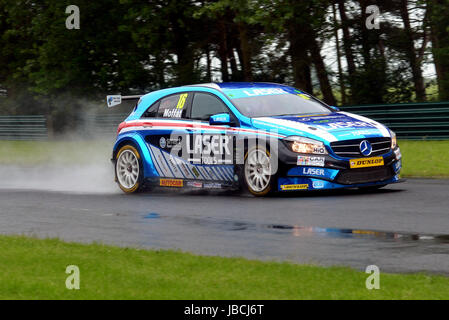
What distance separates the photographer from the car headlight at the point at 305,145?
12.6 metres

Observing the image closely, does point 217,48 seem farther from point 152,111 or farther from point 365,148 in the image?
point 365,148

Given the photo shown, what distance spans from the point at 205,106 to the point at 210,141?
77 centimetres

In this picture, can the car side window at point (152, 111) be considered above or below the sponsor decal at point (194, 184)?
above

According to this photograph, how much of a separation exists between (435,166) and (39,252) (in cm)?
1092

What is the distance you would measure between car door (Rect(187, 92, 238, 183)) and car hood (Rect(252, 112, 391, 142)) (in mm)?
572

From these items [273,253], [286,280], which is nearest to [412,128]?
[273,253]

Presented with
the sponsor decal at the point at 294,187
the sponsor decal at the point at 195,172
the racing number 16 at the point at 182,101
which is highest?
the racing number 16 at the point at 182,101

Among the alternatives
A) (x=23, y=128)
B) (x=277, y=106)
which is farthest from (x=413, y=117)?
(x=23, y=128)

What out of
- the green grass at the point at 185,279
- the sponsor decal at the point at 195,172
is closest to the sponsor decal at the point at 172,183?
the sponsor decal at the point at 195,172

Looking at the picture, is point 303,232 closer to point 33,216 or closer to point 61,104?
point 33,216

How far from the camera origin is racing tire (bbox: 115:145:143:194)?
15.0 meters

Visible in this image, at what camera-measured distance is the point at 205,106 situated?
46.8ft

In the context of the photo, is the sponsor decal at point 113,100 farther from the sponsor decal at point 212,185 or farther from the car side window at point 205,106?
the sponsor decal at point 212,185
